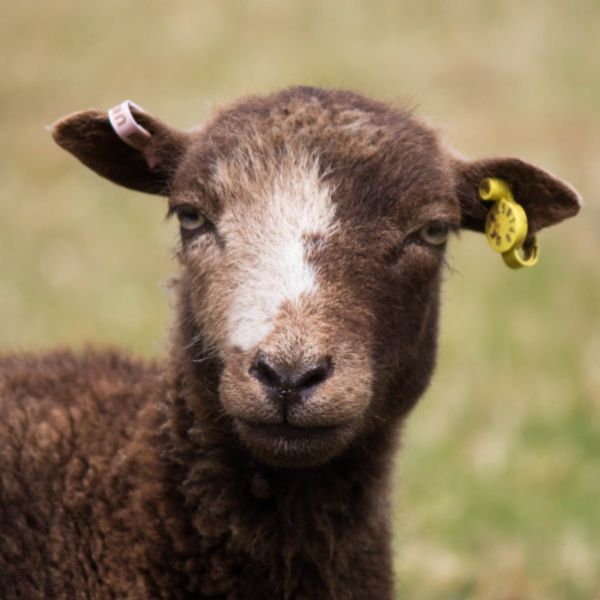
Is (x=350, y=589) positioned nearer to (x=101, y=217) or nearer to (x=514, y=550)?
(x=514, y=550)

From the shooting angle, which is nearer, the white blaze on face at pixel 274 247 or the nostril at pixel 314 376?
the nostril at pixel 314 376

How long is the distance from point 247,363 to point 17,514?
1253mm

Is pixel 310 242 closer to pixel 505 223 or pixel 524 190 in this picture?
pixel 505 223

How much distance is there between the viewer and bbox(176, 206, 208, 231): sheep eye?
5930 mm

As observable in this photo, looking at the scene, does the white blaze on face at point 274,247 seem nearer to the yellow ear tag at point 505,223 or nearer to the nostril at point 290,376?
the nostril at point 290,376

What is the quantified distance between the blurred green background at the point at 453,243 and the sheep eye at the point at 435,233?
1.38 metres

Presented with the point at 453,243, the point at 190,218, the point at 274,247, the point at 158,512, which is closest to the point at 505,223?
the point at 274,247

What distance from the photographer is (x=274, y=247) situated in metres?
5.51

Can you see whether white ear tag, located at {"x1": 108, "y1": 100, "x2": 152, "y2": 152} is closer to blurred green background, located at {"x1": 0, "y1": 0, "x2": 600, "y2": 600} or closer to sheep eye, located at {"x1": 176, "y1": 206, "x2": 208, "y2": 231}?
sheep eye, located at {"x1": 176, "y1": 206, "x2": 208, "y2": 231}

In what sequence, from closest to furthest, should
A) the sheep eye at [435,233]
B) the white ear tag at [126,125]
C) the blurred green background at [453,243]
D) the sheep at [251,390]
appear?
the sheep at [251,390] → the sheep eye at [435,233] → the white ear tag at [126,125] → the blurred green background at [453,243]

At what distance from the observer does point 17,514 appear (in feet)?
18.2

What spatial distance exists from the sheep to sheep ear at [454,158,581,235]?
3 cm

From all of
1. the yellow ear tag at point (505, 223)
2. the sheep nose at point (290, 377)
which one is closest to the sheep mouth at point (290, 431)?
the sheep nose at point (290, 377)

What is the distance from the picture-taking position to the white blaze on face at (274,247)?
5.26 m
